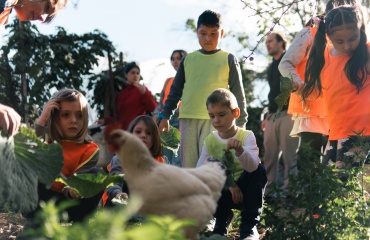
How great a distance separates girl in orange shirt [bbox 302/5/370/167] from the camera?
546 centimetres

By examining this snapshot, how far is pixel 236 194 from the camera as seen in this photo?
489 cm

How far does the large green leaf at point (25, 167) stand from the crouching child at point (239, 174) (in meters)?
1.50

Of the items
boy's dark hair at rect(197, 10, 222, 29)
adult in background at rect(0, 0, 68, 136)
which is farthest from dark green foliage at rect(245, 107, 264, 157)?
adult in background at rect(0, 0, 68, 136)

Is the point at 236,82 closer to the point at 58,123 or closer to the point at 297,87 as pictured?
the point at 297,87

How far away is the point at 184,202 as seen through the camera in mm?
3080

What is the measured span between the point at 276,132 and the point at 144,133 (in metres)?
3.62

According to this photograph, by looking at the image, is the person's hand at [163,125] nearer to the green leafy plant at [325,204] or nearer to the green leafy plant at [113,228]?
the green leafy plant at [325,204]

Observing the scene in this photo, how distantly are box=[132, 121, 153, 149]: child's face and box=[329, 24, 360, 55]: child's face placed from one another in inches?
63.1

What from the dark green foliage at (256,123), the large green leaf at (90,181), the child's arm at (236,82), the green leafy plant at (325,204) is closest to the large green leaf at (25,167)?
the large green leaf at (90,181)

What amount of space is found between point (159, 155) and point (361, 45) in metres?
1.79

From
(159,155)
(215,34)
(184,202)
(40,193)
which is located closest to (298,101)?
(215,34)

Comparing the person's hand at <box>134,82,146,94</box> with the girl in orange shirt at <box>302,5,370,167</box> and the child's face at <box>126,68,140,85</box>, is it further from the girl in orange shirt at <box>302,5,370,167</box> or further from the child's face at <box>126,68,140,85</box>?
the girl in orange shirt at <box>302,5,370,167</box>

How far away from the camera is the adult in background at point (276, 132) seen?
8.45 metres

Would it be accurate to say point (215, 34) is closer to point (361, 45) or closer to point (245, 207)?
point (361, 45)
